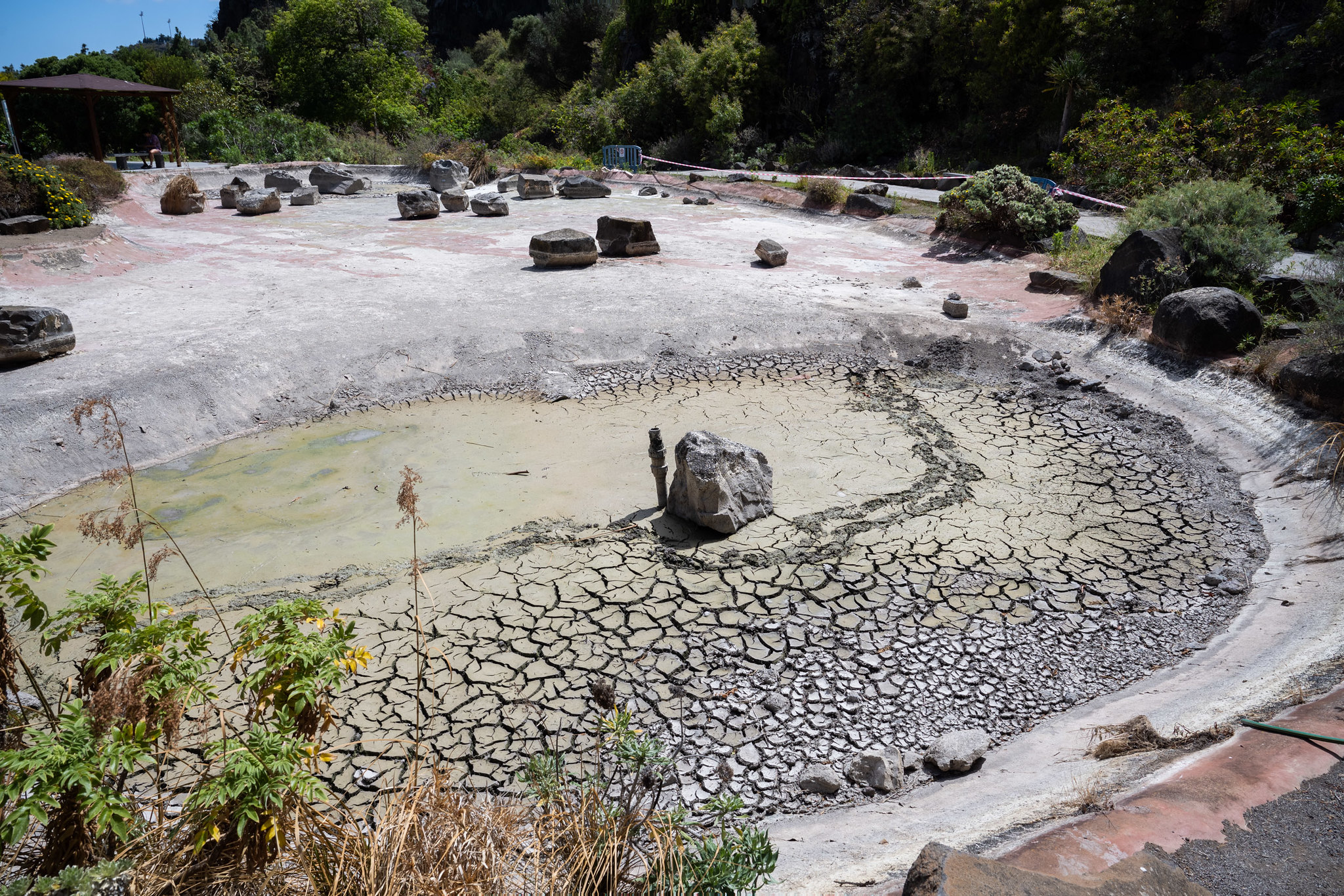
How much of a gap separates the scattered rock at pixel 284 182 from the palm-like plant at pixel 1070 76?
19.5 m

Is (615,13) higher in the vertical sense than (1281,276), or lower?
higher

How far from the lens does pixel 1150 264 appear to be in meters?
9.42

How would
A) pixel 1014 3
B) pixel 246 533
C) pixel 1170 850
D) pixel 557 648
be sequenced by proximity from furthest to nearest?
pixel 1014 3 < pixel 246 533 < pixel 557 648 < pixel 1170 850

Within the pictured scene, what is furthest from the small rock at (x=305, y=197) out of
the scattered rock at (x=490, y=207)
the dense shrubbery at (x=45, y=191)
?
the dense shrubbery at (x=45, y=191)

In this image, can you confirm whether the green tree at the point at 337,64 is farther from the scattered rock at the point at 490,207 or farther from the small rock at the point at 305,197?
the scattered rock at the point at 490,207

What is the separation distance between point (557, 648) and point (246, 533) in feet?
10.3

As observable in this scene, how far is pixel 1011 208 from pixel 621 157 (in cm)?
1668

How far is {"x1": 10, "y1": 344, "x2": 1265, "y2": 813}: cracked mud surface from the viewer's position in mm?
4430

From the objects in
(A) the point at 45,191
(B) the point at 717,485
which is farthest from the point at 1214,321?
(A) the point at 45,191

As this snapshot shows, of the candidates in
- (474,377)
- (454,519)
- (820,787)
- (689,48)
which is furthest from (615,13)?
(820,787)

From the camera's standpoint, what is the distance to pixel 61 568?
19.6ft

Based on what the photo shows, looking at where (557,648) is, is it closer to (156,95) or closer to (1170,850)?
(1170,850)

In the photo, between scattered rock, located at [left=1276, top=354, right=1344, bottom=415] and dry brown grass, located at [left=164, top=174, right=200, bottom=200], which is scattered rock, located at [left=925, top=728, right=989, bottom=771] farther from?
dry brown grass, located at [left=164, top=174, right=200, bottom=200]

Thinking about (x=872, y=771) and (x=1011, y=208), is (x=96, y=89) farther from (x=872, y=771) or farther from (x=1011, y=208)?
(x=872, y=771)
